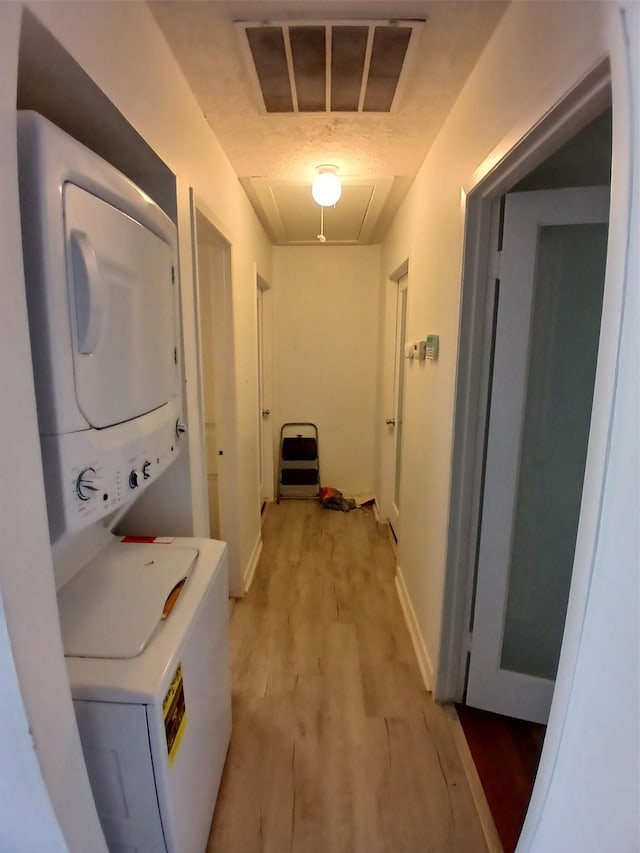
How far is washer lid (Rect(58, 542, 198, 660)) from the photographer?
989mm

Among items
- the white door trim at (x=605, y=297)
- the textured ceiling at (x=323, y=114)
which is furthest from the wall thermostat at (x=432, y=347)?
the textured ceiling at (x=323, y=114)

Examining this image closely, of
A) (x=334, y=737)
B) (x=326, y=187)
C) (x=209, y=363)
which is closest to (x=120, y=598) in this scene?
(x=334, y=737)

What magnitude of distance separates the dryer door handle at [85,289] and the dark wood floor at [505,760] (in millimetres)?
1827

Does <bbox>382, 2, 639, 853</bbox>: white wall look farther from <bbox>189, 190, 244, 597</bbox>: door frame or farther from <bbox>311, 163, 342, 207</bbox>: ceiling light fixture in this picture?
<bbox>189, 190, 244, 597</bbox>: door frame

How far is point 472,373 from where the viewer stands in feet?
5.00

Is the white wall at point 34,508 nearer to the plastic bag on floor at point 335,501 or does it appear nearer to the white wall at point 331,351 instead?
the white wall at point 331,351

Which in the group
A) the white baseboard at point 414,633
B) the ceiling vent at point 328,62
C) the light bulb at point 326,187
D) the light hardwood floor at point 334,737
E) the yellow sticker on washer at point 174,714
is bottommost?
the light hardwood floor at point 334,737

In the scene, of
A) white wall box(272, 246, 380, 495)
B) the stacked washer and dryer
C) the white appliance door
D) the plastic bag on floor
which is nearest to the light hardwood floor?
the stacked washer and dryer

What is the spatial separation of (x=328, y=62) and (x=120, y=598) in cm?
169

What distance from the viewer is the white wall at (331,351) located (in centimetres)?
389

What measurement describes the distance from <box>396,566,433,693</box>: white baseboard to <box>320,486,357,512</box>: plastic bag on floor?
1166mm

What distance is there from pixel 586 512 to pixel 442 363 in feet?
3.70

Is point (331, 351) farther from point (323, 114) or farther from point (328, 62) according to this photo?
point (328, 62)

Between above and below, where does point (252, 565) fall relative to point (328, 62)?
below
